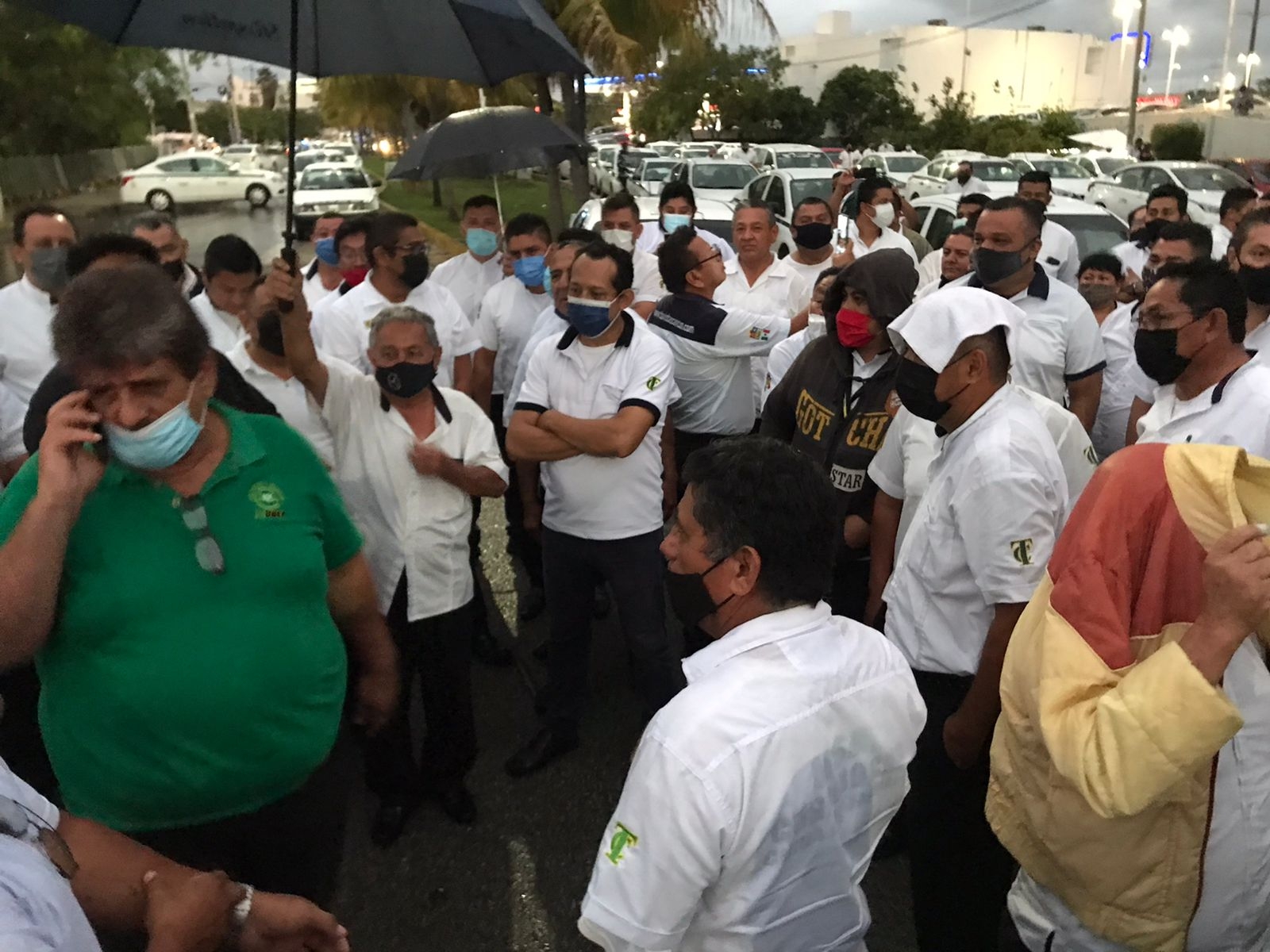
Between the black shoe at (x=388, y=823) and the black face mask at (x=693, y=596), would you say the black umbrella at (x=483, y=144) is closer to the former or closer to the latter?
the black shoe at (x=388, y=823)

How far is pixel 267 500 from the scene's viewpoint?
214 cm

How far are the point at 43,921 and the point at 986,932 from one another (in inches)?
91.1

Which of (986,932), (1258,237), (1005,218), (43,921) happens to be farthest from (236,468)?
(1258,237)

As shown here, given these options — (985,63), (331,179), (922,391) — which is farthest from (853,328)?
(985,63)

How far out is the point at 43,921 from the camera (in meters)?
1.19

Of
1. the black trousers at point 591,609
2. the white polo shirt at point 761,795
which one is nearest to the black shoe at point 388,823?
the black trousers at point 591,609

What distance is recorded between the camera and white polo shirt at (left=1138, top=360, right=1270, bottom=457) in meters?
2.77

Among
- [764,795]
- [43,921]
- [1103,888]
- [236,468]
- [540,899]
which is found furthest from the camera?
[540,899]

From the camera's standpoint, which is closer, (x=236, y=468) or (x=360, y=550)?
(x=236, y=468)

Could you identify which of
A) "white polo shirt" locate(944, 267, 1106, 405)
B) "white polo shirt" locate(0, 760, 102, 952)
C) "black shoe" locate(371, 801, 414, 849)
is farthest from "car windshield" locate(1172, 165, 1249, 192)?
"white polo shirt" locate(0, 760, 102, 952)

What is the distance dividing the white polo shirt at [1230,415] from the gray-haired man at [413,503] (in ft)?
7.57

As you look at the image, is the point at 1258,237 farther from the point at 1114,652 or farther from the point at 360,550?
the point at 360,550

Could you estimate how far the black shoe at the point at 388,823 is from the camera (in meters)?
3.45

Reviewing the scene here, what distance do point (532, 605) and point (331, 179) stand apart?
22276 mm
